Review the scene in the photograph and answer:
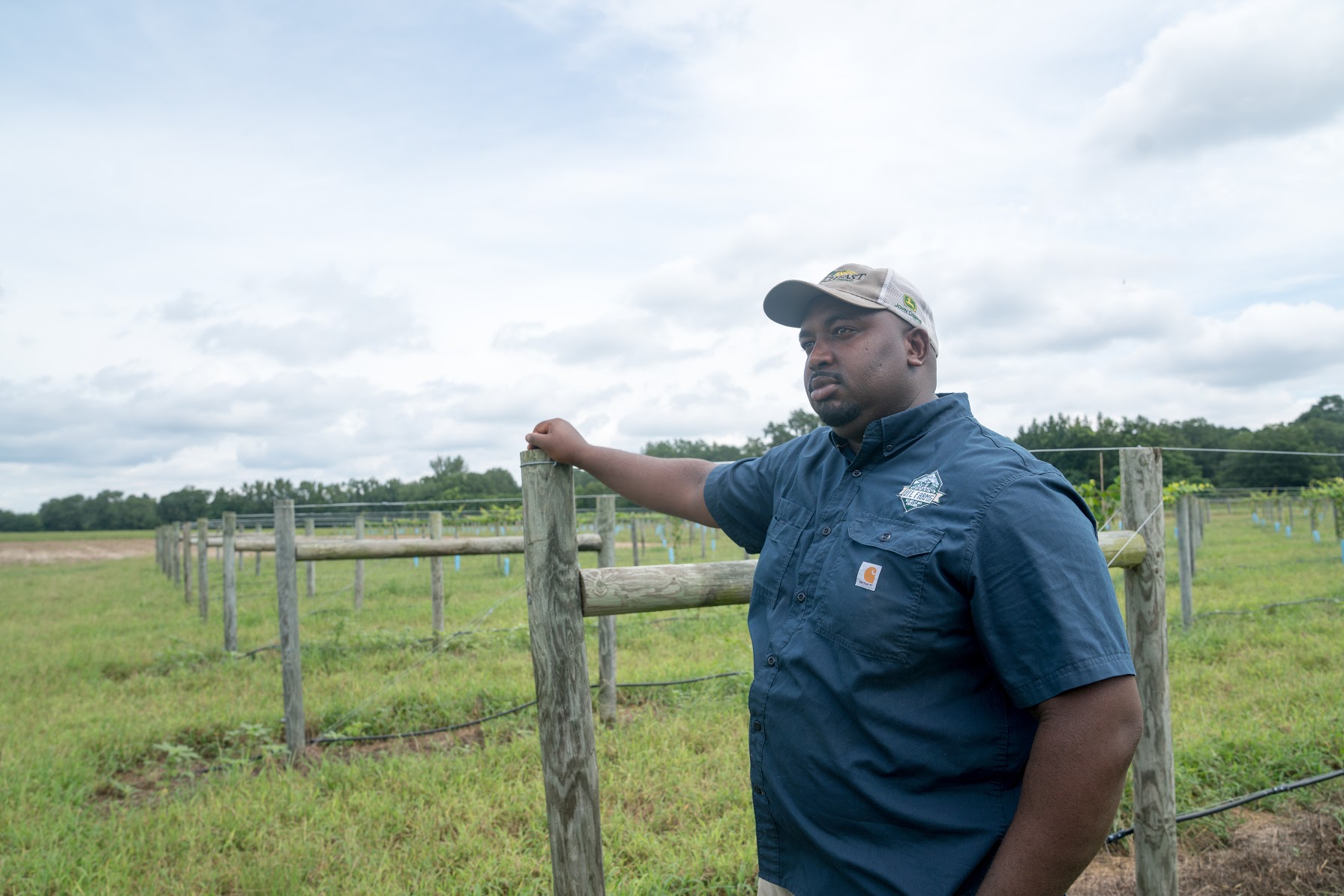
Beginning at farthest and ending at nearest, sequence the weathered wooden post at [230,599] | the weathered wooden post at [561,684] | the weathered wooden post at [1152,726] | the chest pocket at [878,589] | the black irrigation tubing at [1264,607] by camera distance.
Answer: the weathered wooden post at [230,599], the black irrigation tubing at [1264,607], the weathered wooden post at [1152,726], the weathered wooden post at [561,684], the chest pocket at [878,589]

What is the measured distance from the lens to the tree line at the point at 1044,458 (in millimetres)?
15875

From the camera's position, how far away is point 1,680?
22.7ft

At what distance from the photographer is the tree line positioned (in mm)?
15875

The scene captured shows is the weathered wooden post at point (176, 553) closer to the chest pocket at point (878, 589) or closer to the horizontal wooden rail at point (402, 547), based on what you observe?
the horizontal wooden rail at point (402, 547)

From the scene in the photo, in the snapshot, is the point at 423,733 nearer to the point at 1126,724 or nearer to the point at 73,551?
the point at 1126,724

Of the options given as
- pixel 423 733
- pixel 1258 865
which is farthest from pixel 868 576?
pixel 423 733

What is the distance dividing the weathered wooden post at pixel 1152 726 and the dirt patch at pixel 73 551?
3571 centimetres

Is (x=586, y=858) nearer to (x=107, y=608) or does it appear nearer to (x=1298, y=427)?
(x=107, y=608)

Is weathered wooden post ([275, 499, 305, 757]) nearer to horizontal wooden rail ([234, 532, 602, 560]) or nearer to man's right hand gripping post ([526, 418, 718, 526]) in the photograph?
horizontal wooden rail ([234, 532, 602, 560])

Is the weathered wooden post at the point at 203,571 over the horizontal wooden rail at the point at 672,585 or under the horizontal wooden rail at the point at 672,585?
under

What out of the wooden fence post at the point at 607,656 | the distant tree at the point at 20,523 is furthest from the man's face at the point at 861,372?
the distant tree at the point at 20,523

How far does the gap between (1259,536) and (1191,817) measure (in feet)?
70.0

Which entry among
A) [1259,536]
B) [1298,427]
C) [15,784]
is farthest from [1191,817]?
[1298,427]

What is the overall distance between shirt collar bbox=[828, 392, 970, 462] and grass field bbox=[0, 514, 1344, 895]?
2063 mm
